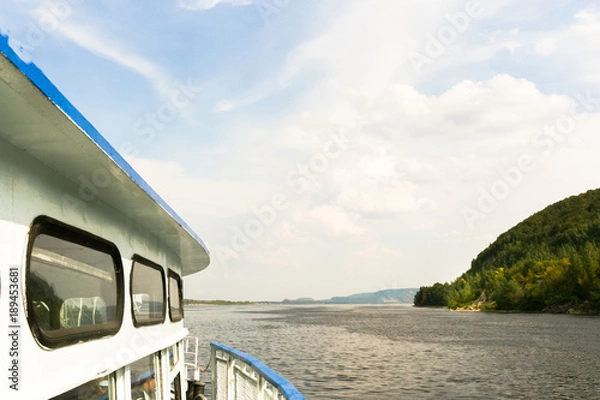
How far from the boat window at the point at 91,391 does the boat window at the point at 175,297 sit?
3.35 meters

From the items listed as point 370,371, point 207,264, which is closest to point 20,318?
point 207,264

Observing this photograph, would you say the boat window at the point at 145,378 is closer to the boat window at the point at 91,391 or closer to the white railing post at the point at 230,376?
the boat window at the point at 91,391

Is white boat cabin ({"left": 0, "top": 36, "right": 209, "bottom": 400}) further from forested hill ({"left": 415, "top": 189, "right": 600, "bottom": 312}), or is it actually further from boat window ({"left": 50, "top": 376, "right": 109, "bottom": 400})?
forested hill ({"left": 415, "top": 189, "right": 600, "bottom": 312})

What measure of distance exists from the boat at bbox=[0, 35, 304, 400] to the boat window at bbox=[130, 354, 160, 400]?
1 cm

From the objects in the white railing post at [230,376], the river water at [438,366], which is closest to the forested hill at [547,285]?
the river water at [438,366]

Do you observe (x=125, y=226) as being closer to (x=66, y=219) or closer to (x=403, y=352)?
(x=66, y=219)

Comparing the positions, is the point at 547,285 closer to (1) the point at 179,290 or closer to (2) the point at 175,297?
(1) the point at 179,290

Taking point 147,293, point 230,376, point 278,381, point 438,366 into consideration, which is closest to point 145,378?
point 147,293

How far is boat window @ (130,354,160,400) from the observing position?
5.38m

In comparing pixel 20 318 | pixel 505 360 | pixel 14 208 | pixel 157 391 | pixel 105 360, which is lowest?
→ pixel 505 360

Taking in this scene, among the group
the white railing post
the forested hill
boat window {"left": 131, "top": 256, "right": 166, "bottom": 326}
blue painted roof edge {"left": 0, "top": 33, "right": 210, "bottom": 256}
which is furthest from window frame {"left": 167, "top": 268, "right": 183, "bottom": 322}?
the forested hill

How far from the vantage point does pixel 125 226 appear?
543 cm

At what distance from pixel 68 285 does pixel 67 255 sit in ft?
0.62

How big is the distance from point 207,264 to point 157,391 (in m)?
5.14
